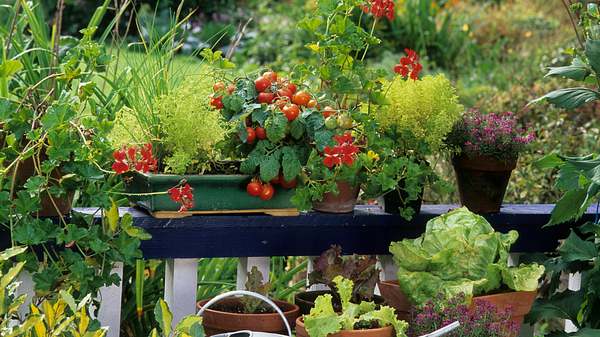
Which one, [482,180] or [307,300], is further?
[482,180]

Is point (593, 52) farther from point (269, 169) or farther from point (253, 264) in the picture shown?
point (253, 264)

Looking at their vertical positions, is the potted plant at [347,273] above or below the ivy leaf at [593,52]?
below

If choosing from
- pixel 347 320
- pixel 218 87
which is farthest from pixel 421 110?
pixel 347 320

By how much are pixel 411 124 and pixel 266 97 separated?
0.43 metres

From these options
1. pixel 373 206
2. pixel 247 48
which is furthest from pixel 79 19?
pixel 373 206

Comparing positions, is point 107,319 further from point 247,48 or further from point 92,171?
point 247,48

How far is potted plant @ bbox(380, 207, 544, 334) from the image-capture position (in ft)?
8.70

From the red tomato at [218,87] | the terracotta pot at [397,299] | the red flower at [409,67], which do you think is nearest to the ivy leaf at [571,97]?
the red flower at [409,67]

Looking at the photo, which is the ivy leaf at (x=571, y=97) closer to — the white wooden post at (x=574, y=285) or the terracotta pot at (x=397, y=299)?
the white wooden post at (x=574, y=285)

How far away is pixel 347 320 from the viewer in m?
2.44

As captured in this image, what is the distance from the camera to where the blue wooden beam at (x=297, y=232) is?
2.73m

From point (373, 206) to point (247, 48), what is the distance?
5613 mm

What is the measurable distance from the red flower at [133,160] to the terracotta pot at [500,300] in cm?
74

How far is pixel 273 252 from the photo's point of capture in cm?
285
